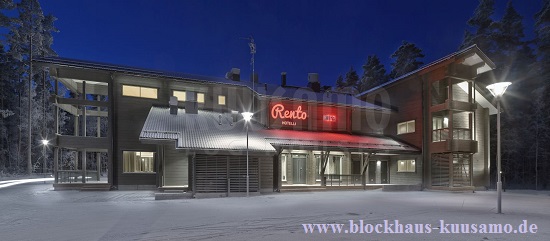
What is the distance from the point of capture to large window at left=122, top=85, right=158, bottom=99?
21891mm

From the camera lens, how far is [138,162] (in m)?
21.8

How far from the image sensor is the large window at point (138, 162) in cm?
2147

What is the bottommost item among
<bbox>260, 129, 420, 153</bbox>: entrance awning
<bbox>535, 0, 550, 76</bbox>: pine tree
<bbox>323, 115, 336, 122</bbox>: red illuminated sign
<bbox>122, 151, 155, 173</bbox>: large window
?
<bbox>122, 151, 155, 173</bbox>: large window

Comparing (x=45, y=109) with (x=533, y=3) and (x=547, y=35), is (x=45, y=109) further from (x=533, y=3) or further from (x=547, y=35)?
(x=533, y=3)

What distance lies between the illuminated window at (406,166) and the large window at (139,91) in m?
20.2

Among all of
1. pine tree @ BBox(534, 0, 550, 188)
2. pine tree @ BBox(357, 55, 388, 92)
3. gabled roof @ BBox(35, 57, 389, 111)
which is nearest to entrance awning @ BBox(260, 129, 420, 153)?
gabled roof @ BBox(35, 57, 389, 111)

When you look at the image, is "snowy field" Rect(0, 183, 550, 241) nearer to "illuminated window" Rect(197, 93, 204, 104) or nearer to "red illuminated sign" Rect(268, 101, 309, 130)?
"red illuminated sign" Rect(268, 101, 309, 130)

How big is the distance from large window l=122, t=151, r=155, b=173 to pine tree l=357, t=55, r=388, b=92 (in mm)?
41124

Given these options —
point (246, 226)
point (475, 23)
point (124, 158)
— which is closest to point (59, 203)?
point (124, 158)

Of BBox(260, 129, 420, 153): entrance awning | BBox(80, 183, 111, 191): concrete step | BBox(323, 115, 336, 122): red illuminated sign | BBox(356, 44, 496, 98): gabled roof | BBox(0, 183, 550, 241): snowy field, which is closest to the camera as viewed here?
BBox(0, 183, 550, 241): snowy field

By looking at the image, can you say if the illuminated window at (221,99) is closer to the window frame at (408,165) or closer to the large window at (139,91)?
the large window at (139,91)

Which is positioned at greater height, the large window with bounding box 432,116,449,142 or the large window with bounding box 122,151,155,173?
the large window with bounding box 432,116,449,142

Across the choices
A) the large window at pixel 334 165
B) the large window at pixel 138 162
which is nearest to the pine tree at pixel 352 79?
the large window at pixel 334 165

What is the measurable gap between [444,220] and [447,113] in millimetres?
16468
